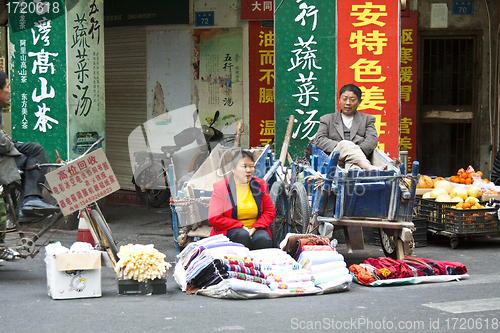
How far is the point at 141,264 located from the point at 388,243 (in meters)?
3.34

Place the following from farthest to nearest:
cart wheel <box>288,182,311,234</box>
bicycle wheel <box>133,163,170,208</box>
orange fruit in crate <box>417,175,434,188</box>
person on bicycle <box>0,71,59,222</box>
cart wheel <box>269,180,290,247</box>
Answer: bicycle wheel <box>133,163,170,208</box>
orange fruit in crate <box>417,175,434,188</box>
cart wheel <box>269,180,290,247</box>
cart wheel <box>288,182,311,234</box>
person on bicycle <box>0,71,59,222</box>

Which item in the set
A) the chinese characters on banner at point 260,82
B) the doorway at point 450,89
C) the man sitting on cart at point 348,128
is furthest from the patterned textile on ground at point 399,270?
the doorway at point 450,89

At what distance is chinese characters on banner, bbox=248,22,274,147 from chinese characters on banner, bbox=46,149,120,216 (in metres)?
6.09

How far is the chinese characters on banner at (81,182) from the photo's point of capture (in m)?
6.19

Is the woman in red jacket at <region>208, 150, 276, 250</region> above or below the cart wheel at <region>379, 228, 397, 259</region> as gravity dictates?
above

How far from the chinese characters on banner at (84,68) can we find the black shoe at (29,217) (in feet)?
10.4

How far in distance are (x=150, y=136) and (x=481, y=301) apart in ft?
27.0

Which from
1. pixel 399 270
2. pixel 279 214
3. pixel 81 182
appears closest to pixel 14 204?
pixel 81 182

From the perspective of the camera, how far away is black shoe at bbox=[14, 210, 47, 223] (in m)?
6.63

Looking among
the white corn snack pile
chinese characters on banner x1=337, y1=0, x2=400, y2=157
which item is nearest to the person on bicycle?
the white corn snack pile

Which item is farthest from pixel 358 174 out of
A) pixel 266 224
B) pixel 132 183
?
pixel 132 183

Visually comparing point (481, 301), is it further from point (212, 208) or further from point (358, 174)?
point (212, 208)

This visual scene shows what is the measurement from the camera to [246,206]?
6.91 meters

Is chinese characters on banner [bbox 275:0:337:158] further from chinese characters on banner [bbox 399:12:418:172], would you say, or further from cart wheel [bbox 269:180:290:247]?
chinese characters on banner [bbox 399:12:418:172]
